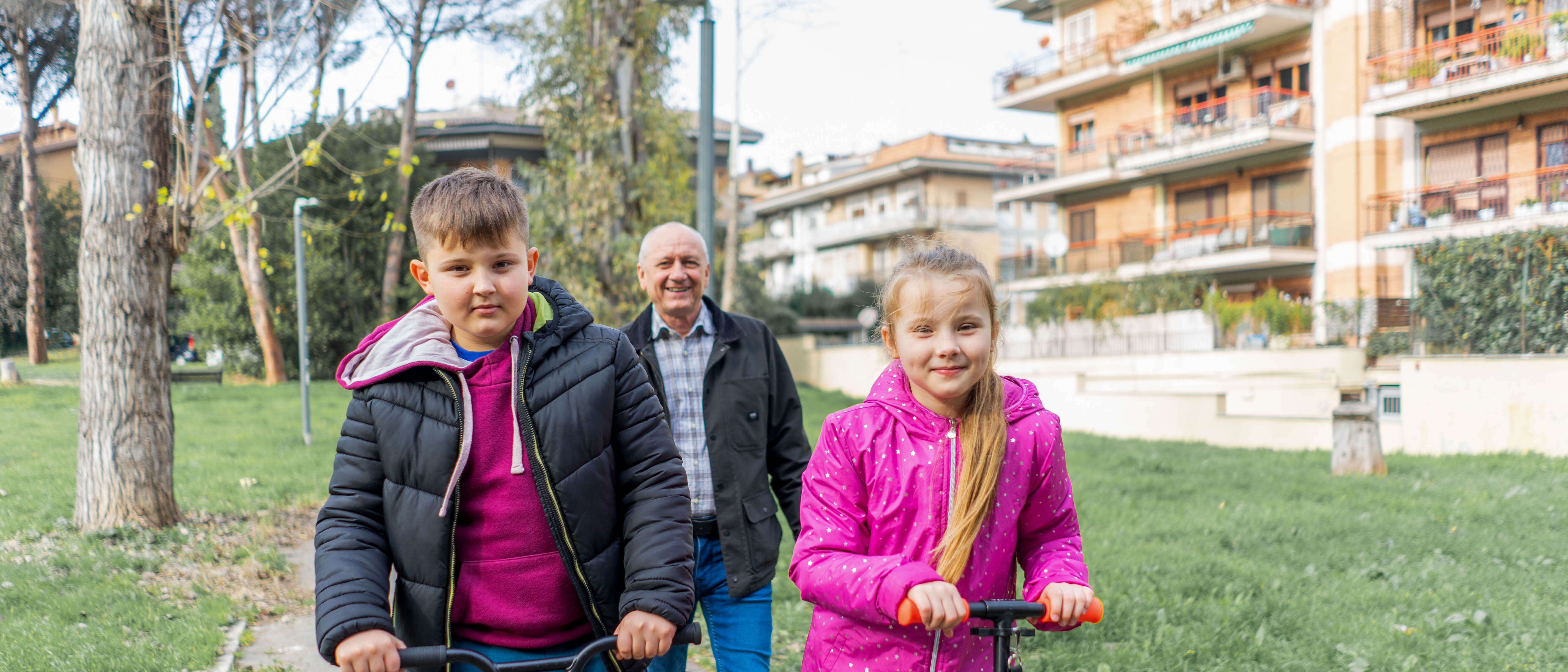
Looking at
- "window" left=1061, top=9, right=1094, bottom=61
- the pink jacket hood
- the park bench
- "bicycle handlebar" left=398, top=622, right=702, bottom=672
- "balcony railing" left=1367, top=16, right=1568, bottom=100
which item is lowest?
the park bench

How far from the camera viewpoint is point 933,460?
224 cm

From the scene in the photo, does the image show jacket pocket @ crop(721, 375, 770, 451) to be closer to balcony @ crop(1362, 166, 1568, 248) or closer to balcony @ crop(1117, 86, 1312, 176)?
balcony @ crop(1362, 166, 1568, 248)

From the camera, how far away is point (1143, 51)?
2655cm

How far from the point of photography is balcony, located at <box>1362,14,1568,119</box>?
746 inches

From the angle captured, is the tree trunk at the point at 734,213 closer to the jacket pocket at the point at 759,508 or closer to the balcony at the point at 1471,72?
the balcony at the point at 1471,72

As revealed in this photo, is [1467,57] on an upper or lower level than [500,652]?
upper

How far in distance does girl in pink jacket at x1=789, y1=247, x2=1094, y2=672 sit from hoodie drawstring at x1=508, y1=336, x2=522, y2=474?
2.13ft

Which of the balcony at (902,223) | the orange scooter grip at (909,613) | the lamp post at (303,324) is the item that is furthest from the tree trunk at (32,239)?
the balcony at (902,223)

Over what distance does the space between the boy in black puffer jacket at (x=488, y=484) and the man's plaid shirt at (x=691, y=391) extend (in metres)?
1.35

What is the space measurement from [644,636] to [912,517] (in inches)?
25.5

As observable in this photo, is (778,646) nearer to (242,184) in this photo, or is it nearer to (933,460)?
(933,460)

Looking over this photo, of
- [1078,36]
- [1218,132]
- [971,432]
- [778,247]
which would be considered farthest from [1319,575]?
[778,247]

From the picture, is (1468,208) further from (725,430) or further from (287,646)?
(287,646)

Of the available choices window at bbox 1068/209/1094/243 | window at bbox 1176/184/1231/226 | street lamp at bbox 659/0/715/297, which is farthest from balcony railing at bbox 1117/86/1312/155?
street lamp at bbox 659/0/715/297
